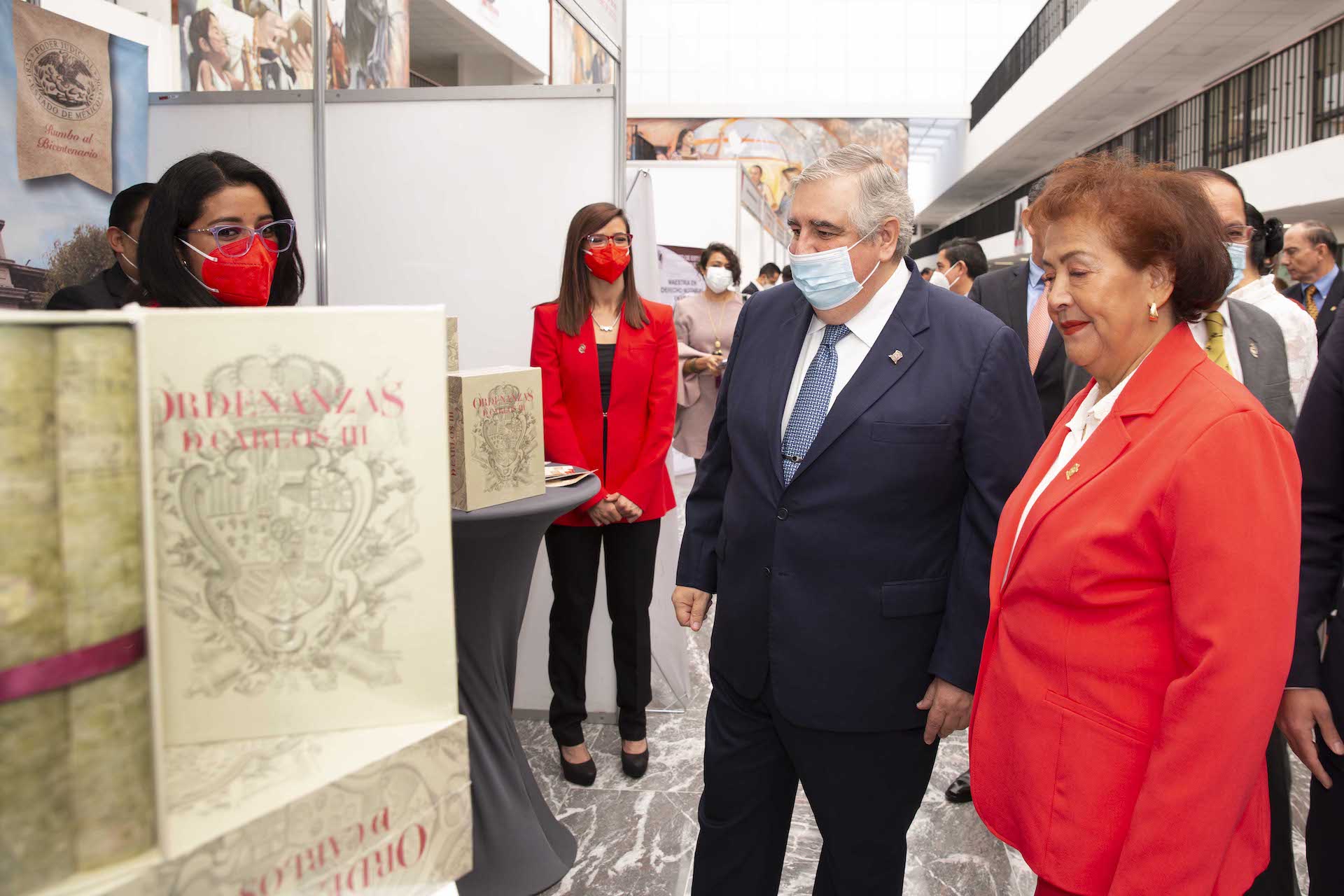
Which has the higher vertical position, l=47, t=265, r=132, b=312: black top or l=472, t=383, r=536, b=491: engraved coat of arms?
l=47, t=265, r=132, b=312: black top

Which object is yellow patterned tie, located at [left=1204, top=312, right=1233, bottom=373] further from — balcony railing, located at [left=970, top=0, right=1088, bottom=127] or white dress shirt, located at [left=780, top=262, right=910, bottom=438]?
balcony railing, located at [left=970, top=0, right=1088, bottom=127]

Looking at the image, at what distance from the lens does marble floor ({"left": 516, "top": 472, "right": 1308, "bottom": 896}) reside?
8.62 feet

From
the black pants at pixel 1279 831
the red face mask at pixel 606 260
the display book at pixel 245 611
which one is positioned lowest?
the black pants at pixel 1279 831

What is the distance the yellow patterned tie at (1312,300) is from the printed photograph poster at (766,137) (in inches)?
918

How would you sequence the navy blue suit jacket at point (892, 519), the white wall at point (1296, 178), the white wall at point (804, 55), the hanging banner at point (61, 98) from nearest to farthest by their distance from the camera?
the navy blue suit jacket at point (892, 519) < the hanging banner at point (61, 98) < the white wall at point (1296, 178) < the white wall at point (804, 55)

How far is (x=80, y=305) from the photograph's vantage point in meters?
2.24

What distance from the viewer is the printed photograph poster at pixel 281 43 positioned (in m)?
4.72

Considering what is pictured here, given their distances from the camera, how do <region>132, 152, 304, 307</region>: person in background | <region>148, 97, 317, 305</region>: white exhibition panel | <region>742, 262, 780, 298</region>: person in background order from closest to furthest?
<region>132, 152, 304, 307</region>: person in background < <region>148, 97, 317, 305</region>: white exhibition panel < <region>742, 262, 780, 298</region>: person in background

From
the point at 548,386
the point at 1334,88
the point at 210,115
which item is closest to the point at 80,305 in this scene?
the point at 548,386

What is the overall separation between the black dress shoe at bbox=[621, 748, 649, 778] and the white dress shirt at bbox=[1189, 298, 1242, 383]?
2208mm

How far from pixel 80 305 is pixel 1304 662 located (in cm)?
265

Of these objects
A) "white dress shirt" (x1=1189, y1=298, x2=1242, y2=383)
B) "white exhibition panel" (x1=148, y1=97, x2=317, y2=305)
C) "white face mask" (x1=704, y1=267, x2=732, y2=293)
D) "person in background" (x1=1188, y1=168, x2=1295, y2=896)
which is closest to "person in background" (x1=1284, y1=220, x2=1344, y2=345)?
"white face mask" (x1=704, y1=267, x2=732, y2=293)

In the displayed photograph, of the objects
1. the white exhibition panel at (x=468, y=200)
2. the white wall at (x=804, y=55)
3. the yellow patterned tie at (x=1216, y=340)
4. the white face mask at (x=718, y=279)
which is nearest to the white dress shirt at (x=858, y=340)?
the yellow patterned tie at (x=1216, y=340)

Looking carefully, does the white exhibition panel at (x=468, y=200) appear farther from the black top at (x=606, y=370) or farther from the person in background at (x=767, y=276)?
the person in background at (x=767, y=276)
